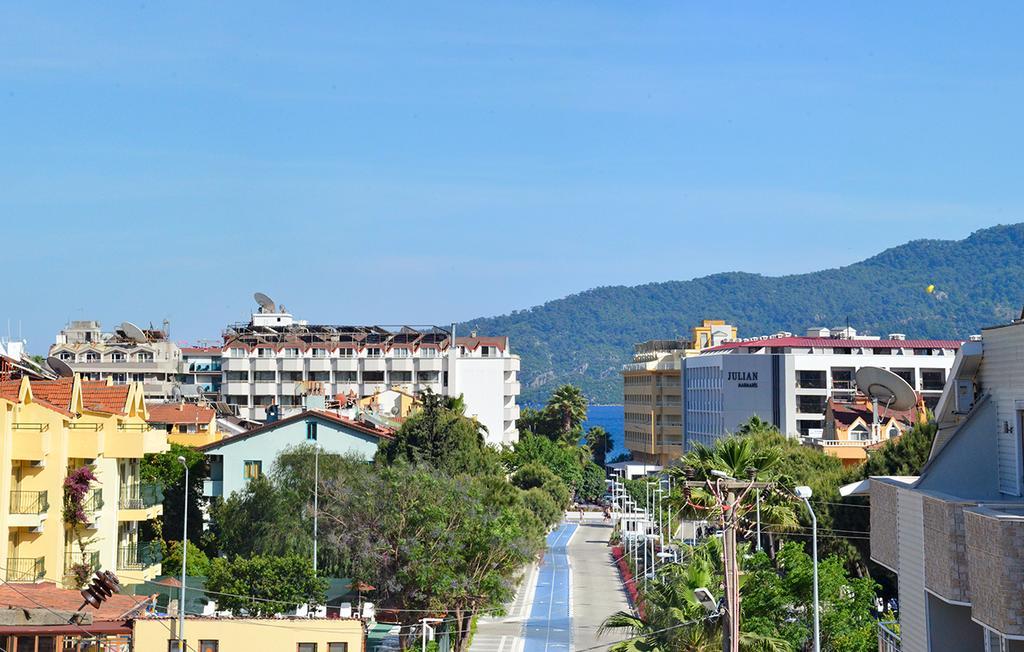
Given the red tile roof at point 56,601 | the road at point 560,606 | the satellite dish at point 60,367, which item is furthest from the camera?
the satellite dish at point 60,367

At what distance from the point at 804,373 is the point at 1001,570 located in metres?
120

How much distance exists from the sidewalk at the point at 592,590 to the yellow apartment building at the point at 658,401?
2018 inches

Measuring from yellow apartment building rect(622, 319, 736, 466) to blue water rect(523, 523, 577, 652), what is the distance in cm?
6835

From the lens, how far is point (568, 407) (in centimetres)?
17300

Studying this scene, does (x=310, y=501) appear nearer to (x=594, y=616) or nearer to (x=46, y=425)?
(x=594, y=616)

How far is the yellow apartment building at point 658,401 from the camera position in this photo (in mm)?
169875

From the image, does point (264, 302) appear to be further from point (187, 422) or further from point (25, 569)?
point (25, 569)

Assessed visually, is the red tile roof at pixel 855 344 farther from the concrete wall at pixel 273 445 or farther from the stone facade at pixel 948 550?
the stone facade at pixel 948 550

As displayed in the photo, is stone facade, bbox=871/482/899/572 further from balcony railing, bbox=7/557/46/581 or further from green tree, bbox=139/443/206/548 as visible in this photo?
green tree, bbox=139/443/206/548

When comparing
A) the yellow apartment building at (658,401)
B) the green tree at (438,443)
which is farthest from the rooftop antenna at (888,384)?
the yellow apartment building at (658,401)

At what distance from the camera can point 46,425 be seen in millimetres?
43500

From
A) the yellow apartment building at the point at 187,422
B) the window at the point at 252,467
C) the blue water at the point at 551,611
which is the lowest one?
the blue water at the point at 551,611

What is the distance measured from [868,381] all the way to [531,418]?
123 m

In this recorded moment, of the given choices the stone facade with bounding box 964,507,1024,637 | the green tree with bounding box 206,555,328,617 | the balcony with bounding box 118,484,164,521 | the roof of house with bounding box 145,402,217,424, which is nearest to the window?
the balcony with bounding box 118,484,164,521
